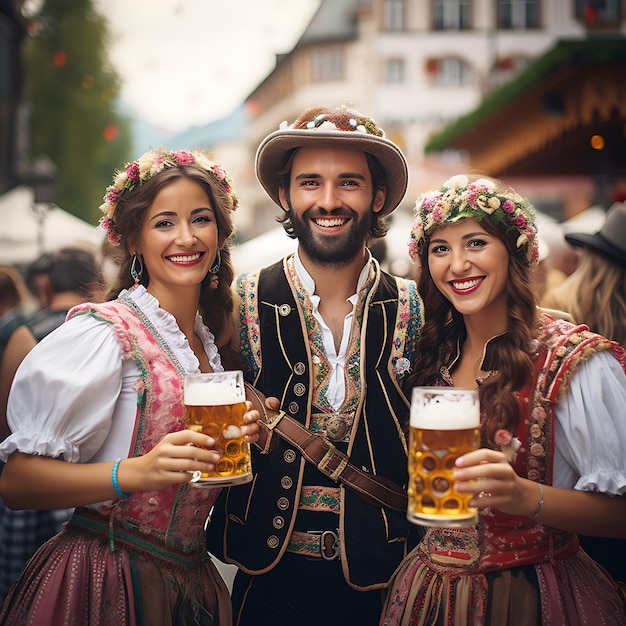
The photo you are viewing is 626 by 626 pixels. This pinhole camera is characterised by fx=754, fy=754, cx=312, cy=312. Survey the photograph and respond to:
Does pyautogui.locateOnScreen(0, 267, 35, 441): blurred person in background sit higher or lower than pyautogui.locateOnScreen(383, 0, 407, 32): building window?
lower

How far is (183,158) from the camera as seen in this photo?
2.39 metres

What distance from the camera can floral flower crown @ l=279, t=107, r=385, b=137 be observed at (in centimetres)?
273

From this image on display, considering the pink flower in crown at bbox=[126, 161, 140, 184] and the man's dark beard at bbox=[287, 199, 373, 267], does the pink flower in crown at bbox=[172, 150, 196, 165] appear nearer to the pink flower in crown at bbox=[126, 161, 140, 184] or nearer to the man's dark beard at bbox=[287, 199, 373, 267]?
the pink flower in crown at bbox=[126, 161, 140, 184]

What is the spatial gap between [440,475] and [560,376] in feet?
1.86

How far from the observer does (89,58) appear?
81.7 feet

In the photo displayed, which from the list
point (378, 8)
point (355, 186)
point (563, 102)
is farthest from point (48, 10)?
point (355, 186)

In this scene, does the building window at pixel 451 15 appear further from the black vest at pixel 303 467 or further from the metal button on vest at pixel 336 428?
the metal button on vest at pixel 336 428

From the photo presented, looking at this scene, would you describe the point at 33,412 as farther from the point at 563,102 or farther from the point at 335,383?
the point at 563,102

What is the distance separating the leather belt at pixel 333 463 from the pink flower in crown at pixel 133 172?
0.81 meters

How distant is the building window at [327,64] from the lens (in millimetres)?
40469

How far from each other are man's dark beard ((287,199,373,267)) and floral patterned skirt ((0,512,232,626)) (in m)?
1.18

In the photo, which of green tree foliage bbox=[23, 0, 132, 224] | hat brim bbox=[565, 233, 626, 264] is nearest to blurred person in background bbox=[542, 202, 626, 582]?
hat brim bbox=[565, 233, 626, 264]

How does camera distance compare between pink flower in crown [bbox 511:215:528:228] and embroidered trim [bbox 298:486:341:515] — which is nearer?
pink flower in crown [bbox 511:215:528:228]

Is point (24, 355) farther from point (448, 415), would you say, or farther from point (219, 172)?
point (448, 415)
